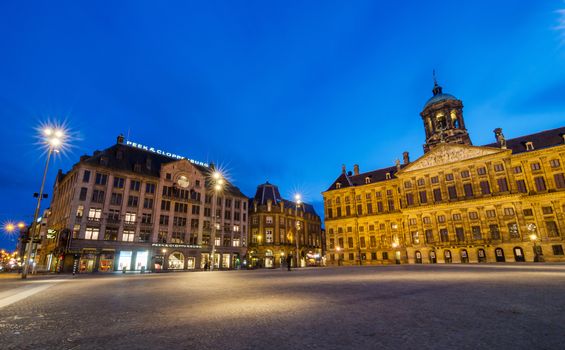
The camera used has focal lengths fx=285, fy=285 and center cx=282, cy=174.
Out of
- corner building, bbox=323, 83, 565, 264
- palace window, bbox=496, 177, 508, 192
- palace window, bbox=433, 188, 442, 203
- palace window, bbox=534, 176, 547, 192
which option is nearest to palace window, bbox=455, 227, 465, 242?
corner building, bbox=323, 83, 565, 264

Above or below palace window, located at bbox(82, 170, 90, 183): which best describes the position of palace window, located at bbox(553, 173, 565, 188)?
below

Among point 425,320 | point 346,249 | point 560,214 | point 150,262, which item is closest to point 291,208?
point 346,249

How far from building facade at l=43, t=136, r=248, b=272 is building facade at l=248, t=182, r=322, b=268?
6678 mm

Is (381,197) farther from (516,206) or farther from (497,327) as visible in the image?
(497,327)

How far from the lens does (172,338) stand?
4512 millimetres

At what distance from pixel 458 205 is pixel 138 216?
57.1 meters

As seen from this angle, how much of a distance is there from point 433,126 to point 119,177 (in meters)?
67.6

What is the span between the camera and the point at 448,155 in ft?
182

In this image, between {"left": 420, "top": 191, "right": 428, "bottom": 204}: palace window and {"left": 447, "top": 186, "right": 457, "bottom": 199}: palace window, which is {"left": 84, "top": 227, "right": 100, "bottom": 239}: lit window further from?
{"left": 447, "top": 186, "right": 457, "bottom": 199}: palace window

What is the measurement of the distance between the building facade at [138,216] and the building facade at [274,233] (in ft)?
21.9

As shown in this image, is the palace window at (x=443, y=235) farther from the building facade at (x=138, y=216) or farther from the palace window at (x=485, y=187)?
the building facade at (x=138, y=216)

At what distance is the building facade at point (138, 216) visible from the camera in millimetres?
43594

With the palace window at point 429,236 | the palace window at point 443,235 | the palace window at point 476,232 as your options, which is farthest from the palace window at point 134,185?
the palace window at point 476,232

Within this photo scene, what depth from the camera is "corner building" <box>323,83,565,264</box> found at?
46.2 metres
